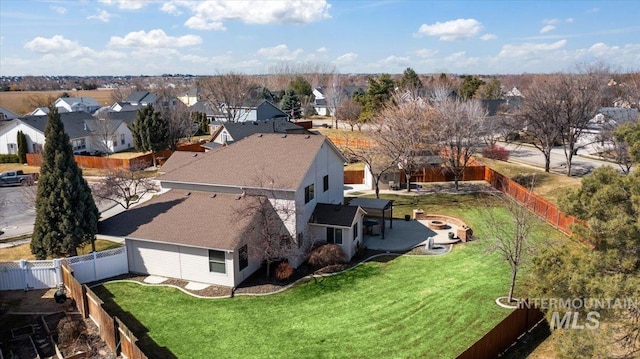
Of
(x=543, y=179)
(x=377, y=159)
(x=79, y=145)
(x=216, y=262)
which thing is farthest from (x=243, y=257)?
(x=79, y=145)

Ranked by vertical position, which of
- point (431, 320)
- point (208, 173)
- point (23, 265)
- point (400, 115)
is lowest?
point (431, 320)

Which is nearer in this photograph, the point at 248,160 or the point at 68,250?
the point at 68,250

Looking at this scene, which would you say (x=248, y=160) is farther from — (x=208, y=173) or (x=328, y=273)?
(x=328, y=273)

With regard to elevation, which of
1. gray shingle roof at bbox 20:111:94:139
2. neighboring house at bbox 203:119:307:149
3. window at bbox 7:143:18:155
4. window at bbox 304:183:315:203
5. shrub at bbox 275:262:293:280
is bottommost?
shrub at bbox 275:262:293:280

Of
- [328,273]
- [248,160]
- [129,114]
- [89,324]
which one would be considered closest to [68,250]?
[89,324]

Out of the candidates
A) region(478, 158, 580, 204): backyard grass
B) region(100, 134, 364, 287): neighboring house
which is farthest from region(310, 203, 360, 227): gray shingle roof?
region(478, 158, 580, 204): backyard grass

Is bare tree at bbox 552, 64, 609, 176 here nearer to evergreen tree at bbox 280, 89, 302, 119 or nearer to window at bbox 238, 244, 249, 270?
window at bbox 238, 244, 249, 270

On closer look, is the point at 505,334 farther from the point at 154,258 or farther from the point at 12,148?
the point at 12,148
